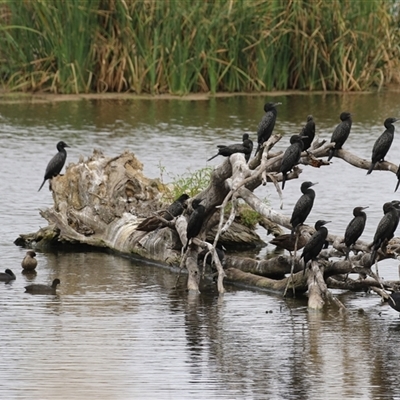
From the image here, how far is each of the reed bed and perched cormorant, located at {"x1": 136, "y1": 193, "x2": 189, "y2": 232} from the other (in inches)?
439

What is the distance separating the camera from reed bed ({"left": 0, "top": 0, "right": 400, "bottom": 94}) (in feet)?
82.7

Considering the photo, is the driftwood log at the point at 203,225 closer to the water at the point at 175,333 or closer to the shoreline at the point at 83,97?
the water at the point at 175,333

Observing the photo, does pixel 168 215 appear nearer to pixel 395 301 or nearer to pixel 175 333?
pixel 175 333

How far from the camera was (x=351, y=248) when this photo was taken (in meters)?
12.1

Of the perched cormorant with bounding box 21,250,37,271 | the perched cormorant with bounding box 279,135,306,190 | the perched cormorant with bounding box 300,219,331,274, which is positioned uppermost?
→ the perched cormorant with bounding box 279,135,306,190

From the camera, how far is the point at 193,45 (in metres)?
25.5

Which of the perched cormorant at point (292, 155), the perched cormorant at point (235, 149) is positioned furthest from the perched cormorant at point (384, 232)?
the perched cormorant at point (235, 149)

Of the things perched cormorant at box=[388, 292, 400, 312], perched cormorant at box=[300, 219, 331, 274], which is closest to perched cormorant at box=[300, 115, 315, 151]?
perched cormorant at box=[300, 219, 331, 274]

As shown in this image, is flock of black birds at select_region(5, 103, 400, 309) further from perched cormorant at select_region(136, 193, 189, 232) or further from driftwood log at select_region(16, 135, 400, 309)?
driftwood log at select_region(16, 135, 400, 309)

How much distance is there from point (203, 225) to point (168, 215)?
651 mm

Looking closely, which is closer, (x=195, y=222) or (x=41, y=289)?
(x=195, y=222)

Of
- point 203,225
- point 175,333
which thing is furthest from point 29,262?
point 175,333

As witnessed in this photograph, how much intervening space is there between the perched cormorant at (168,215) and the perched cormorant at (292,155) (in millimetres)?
1700

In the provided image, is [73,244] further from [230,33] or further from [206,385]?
[230,33]
